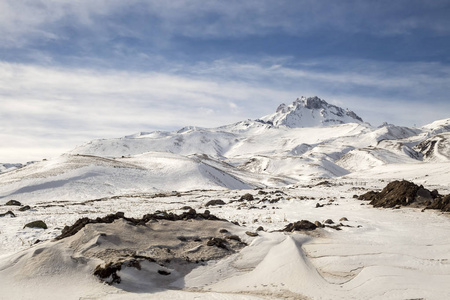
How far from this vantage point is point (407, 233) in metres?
13.8

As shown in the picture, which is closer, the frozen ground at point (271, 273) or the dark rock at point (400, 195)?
the frozen ground at point (271, 273)

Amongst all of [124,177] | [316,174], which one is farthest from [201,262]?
[316,174]

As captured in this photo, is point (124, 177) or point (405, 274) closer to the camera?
point (405, 274)

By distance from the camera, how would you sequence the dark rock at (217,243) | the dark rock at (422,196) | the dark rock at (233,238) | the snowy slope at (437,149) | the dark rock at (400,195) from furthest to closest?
the snowy slope at (437,149) → the dark rock at (400,195) → the dark rock at (422,196) → the dark rock at (233,238) → the dark rock at (217,243)

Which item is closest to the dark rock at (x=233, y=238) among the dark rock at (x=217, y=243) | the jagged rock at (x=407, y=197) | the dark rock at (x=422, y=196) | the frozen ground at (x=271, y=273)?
the frozen ground at (x=271, y=273)

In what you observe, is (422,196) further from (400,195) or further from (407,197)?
(400,195)

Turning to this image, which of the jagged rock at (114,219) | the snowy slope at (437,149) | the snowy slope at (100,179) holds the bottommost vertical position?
the snowy slope at (100,179)

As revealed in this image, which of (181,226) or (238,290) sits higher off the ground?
(181,226)

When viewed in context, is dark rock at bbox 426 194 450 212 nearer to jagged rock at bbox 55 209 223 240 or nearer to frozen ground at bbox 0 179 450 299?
frozen ground at bbox 0 179 450 299

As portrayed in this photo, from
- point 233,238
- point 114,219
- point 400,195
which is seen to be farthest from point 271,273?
point 400,195

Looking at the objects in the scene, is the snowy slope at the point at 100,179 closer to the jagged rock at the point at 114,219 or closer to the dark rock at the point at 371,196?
the dark rock at the point at 371,196

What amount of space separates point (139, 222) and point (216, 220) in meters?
3.61

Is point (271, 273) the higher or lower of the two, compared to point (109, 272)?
lower

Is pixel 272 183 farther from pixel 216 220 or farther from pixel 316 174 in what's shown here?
pixel 216 220
